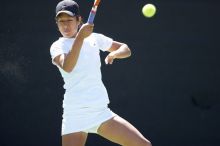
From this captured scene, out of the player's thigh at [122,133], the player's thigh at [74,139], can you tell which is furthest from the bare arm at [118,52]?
the player's thigh at [74,139]

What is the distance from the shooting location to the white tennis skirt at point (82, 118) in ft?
12.1

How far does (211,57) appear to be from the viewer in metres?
6.08

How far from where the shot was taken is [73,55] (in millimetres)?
3551

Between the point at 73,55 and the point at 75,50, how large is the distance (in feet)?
0.11

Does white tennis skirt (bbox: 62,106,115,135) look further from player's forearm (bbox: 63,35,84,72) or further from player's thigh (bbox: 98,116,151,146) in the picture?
player's forearm (bbox: 63,35,84,72)

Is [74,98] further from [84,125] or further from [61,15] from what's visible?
[61,15]

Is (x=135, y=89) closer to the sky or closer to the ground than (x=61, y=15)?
closer to the ground

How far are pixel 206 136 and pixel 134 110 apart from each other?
2.77 ft

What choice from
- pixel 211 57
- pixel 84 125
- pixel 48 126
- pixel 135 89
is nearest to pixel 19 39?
pixel 48 126

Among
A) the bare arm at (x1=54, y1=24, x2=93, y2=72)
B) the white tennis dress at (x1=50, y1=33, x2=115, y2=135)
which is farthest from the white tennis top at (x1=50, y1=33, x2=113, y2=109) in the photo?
the bare arm at (x1=54, y1=24, x2=93, y2=72)

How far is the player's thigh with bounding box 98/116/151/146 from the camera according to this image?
367 centimetres

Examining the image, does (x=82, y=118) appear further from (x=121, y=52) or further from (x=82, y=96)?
(x=121, y=52)

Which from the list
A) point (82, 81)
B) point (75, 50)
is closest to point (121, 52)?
point (82, 81)

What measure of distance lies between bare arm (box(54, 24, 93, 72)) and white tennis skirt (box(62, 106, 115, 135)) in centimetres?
30
